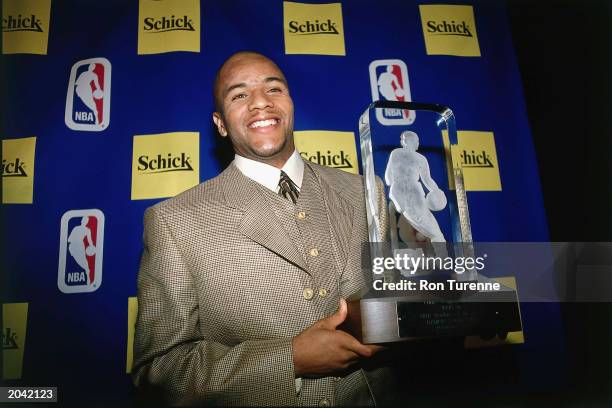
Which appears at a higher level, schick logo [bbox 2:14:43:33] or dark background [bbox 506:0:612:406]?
schick logo [bbox 2:14:43:33]

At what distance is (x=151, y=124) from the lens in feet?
5.11

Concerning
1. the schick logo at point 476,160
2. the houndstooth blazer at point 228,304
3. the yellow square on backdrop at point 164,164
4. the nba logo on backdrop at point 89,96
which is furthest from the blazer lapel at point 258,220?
the schick logo at point 476,160

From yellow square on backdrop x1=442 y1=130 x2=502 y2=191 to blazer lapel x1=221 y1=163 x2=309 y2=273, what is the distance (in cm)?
93

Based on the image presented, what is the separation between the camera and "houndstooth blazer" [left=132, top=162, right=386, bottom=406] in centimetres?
91

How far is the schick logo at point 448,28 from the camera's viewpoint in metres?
1.76

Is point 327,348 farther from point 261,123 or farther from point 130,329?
point 130,329

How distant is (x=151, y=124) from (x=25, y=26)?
0.65 m

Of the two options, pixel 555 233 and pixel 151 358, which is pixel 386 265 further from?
pixel 555 233

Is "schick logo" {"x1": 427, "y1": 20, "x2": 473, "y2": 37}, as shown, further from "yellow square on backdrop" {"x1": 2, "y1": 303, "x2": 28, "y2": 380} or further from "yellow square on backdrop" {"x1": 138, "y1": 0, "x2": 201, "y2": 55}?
"yellow square on backdrop" {"x1": 2, "y1": 303, "x2": 28, "y2": 380}

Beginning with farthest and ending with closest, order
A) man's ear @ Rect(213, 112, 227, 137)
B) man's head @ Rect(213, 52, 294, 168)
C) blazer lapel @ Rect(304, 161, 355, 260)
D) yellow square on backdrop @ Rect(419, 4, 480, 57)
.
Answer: yellow square on backdrop @ Rect(419, 4, 480, 57) < man's ear @ Rect(213, 112, 227, 137) < man's head @ Rect(213, 52, 294, 168) < blazer lapel @ Rect(304, 161, 355, 260)

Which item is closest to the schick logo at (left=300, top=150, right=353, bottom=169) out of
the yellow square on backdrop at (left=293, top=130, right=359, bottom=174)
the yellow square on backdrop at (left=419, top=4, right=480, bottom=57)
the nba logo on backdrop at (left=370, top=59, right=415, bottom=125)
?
the yellow square on backdrop at (left=293, top=130, right=359, bottom=174)

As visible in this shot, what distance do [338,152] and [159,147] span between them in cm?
67

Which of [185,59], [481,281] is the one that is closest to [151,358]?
[481,281]

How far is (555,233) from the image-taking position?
170 cm
